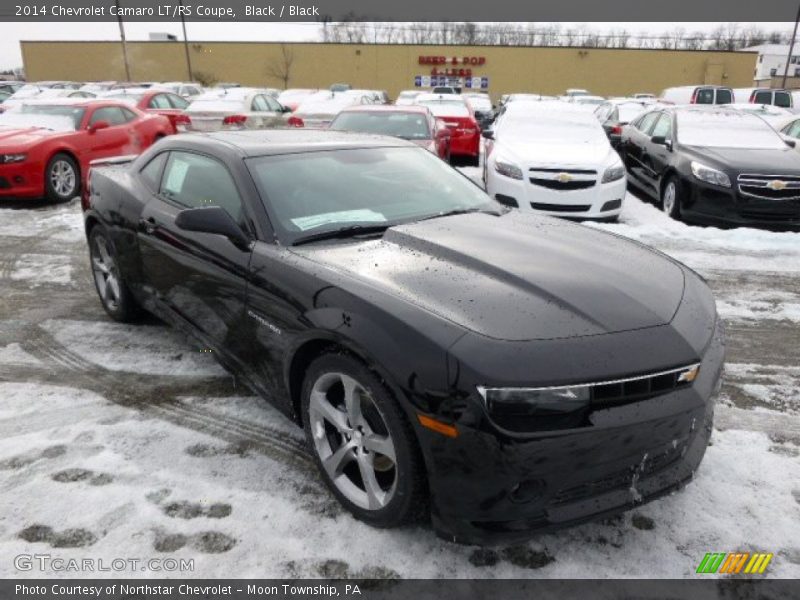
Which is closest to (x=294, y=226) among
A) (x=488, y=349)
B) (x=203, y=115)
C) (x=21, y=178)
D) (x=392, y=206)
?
(x=392, y=206)

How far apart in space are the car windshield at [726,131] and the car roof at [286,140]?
6164 millimetres

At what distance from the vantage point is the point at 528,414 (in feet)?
6.79

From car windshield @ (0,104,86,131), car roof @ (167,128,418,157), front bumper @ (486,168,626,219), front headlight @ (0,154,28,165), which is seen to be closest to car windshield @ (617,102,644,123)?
front bumper @ (486,168,626,219)

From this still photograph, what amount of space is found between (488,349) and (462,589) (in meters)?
0.89

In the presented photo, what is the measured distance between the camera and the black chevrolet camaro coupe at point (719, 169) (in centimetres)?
743

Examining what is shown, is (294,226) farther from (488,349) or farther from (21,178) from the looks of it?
(21,178)

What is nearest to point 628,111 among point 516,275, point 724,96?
point 724,96

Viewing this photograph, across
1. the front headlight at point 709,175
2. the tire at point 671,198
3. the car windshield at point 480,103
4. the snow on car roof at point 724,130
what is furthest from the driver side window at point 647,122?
the car windshield at point 480,103

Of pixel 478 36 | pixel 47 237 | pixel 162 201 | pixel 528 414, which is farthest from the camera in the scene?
pixel 478 36

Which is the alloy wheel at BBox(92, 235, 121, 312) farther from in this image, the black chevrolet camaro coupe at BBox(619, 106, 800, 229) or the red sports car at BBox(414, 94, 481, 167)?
the red sports car at BBox(414, 94, 481, 167)

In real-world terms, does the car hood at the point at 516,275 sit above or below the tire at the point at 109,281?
above

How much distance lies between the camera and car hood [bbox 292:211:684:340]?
2.30 m

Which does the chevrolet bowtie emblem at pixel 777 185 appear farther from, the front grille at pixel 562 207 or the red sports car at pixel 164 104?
the red sports car at pixel 164 104

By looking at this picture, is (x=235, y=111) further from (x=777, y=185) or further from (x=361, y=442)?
(x=361, y=442)
